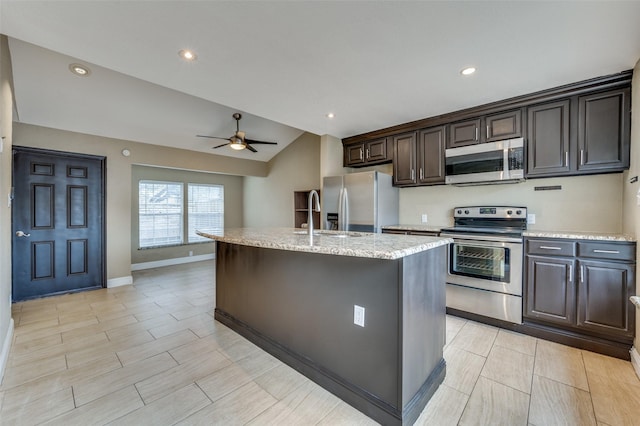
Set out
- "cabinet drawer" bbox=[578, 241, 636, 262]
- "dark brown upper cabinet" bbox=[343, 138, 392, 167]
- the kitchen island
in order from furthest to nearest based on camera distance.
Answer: "dark brown upper cabinet" bbox=[343, 138, 392, 167] → "cabinet drawer" bbox=[578, 241, 636, 262] → the kitchen island

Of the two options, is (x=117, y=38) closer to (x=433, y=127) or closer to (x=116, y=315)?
(x=116, y=315)

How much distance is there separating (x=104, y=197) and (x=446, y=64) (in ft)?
16.9

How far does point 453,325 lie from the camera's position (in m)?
2.94

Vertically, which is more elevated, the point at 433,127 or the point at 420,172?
the point at 433,127

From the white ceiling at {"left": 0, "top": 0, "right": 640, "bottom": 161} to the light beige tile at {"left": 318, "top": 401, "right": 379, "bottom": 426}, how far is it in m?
2.53

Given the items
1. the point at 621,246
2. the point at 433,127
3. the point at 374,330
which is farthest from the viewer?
the point at 433,127

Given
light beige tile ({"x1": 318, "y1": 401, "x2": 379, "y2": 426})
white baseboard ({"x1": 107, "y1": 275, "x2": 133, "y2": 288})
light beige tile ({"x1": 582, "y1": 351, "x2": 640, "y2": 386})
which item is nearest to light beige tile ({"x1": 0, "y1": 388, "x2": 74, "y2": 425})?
light beige tile ({"x1": 318, "y1": 401, "x2": 379, "y2": 426})

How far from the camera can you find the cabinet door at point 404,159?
3803 millimetres

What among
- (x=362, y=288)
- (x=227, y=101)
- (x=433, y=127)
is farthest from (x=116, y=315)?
(x=433, y=127)

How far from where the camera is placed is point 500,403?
1749mm

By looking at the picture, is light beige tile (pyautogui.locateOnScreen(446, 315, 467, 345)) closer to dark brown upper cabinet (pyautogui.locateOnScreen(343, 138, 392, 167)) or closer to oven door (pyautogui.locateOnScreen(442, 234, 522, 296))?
oven door (pyautogui.locateOnScreen(442, 234, 522, 296))

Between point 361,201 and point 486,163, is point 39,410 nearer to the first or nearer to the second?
point 361,201

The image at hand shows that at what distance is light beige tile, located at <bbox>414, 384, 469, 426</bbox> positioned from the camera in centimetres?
160

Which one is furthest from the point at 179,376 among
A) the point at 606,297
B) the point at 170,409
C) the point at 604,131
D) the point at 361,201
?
the point at 604,131
